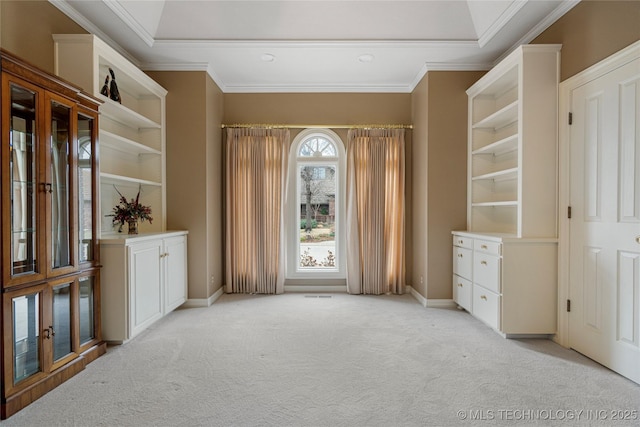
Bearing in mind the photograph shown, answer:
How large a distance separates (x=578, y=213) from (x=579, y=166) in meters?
0.40

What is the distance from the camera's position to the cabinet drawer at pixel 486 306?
3240 millimetres

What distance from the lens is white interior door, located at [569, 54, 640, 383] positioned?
2414 millimetres

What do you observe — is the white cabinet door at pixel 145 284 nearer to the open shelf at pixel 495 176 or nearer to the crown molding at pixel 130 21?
the crown molding at pixel 130 21

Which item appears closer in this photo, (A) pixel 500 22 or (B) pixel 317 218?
(A) pixel 500 22

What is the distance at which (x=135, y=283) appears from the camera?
3.11 meters

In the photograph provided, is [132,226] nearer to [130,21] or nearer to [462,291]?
[130,21]

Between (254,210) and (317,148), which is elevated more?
(317,148)

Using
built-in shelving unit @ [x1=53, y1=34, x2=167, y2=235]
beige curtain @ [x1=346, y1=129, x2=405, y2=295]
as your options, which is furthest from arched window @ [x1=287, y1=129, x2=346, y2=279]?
built-in shelving unit @ [x1=53, y1=34, x2=167, y2=235]

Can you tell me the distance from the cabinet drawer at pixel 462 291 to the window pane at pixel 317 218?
176 cm

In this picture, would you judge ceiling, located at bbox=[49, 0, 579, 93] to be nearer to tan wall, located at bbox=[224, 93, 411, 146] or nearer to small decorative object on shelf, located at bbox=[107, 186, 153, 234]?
tan wall, located at bbox=[224, 93, 411, 146]

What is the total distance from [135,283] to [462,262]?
11.4 feet

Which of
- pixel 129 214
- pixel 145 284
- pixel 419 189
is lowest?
pixel 145 284

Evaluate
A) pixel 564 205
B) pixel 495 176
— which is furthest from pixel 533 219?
pixel 495 176

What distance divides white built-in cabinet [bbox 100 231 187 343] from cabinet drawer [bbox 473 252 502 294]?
3357 mm
